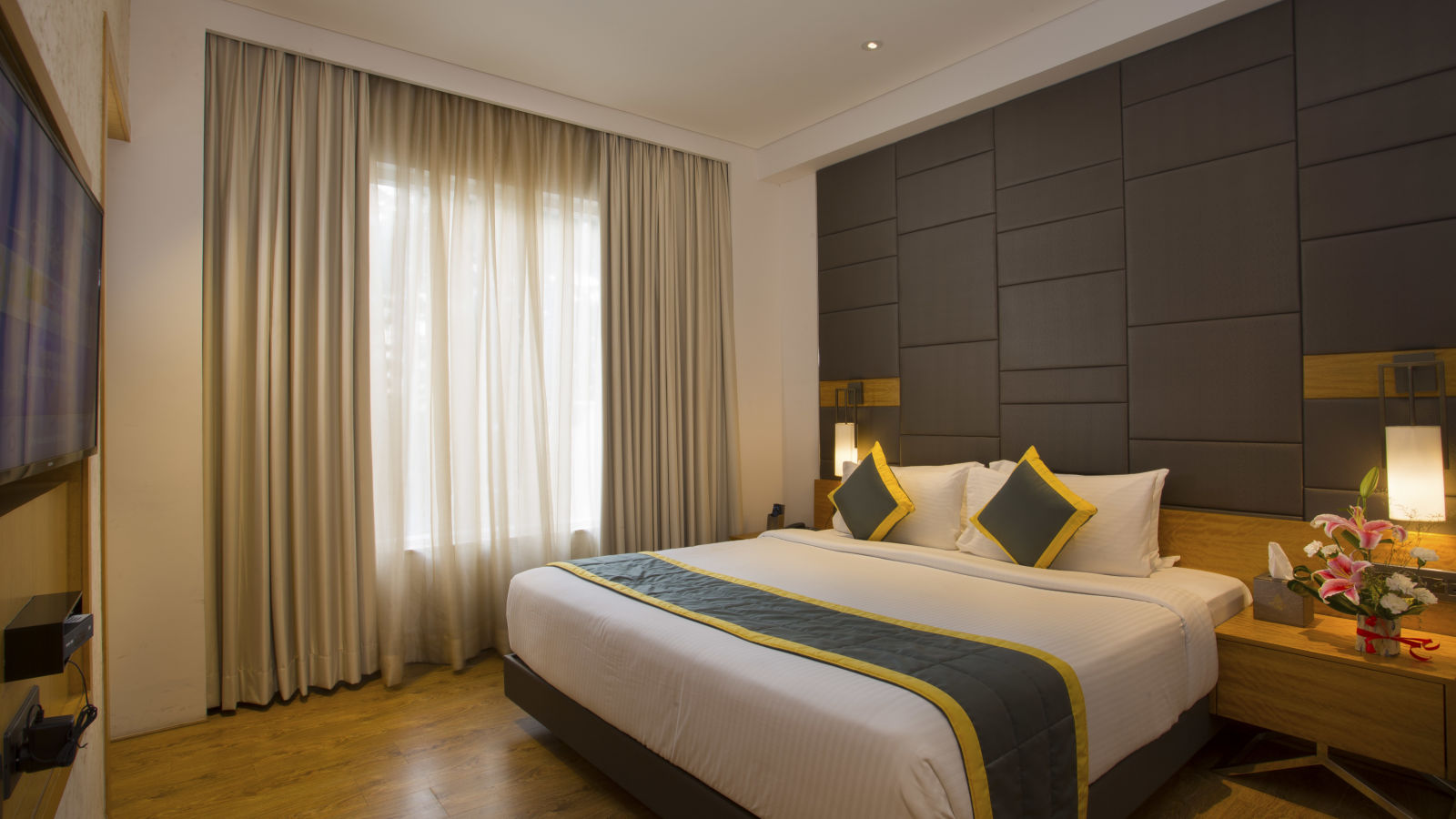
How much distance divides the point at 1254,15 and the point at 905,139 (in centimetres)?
171

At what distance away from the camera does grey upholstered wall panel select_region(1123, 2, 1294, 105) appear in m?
2.86

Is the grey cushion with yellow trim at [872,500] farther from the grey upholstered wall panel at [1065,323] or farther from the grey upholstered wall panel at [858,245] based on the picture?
the grey upholstered wall panel at [858,245]

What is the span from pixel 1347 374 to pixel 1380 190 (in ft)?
2.20

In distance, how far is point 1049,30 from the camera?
3381 mm

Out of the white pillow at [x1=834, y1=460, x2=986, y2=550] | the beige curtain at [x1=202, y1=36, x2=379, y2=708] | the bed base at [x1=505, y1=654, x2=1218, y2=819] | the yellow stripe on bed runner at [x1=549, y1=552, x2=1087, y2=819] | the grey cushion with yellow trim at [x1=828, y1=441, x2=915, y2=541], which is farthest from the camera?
the grey cushion with yellow trim at [x1=828, y1=441, x2=915, y2=541]

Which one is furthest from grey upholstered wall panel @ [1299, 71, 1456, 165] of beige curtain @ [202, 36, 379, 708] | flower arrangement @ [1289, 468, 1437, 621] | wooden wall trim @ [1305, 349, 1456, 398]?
beige curtain @ [202, 36, 379, 708]

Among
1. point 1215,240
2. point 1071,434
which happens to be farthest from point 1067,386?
point 1215,240

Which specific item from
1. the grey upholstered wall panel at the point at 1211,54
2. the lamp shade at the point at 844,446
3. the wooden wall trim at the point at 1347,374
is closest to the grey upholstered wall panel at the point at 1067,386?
the wooden wall trim at the point at 1347,374

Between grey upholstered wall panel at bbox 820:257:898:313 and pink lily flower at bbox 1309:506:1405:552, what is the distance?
237cm

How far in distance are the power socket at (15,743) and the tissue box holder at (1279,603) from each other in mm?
3304

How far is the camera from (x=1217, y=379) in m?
3.02

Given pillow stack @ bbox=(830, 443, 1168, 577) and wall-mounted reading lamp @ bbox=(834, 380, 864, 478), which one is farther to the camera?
wall-mounted reading lamp @ bbox=(834, 380, 864, 478)

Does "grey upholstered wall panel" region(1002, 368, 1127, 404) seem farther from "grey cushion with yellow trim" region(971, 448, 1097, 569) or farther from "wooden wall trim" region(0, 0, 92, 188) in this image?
"wooden wall trim" region(0, 0, 92, 188)

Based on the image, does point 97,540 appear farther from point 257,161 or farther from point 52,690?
point 257,161
